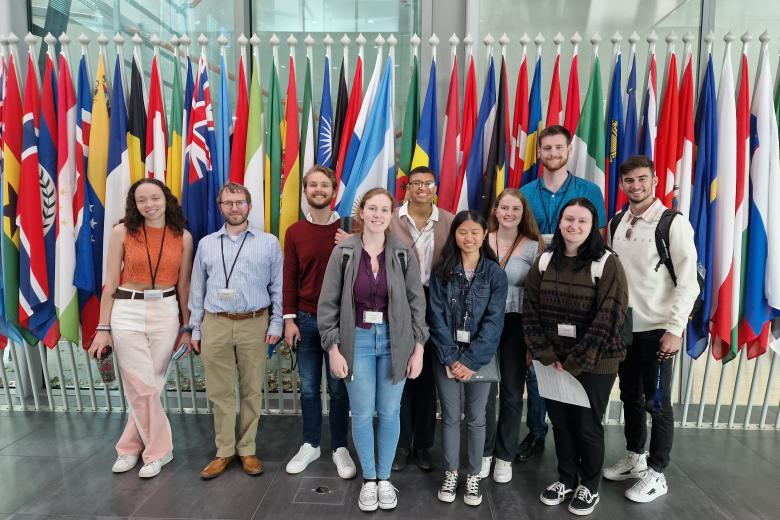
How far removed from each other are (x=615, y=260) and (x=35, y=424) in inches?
144

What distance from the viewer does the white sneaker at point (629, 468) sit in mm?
2402

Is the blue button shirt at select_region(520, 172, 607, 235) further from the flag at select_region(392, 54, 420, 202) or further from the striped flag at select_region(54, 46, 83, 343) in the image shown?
the striped flag at select_region(54, 46, 83, 343)

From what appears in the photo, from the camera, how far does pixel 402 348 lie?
6.63 ft

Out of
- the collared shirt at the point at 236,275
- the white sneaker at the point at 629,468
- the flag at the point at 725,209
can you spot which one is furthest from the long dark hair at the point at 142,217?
the flag at the point at 725,209

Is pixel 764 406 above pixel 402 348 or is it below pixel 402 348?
below

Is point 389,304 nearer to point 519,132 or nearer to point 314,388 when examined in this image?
point 314,388

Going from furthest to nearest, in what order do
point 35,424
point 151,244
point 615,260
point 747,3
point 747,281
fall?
1. point 747,3
2. point 35,424
3. point 747,281
4. point 151,244
5. point 615,260

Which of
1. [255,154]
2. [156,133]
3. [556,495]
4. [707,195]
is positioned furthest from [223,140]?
[707,195]

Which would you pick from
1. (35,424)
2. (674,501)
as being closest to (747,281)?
(674,501)

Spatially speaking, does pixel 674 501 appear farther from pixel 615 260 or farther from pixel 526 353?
pixel 615 260

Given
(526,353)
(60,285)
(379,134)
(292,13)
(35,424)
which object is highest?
(292,13)

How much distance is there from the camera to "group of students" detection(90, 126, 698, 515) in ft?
6.63

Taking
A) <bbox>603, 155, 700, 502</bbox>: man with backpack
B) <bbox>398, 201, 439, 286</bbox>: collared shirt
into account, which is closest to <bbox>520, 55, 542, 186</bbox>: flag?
<bbox>603, 155, 700, 502</bbox>: man with backpack

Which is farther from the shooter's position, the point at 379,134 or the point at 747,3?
the point at 747,3
